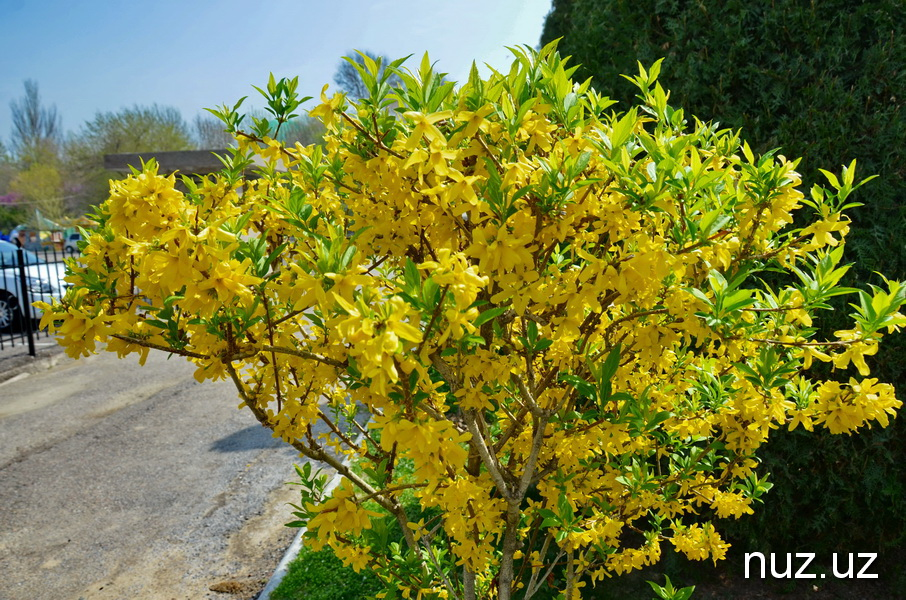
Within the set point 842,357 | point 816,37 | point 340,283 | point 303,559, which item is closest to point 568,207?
point 340,283

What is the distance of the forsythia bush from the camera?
4.49 feet

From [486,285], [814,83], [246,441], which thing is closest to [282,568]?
[246,441]

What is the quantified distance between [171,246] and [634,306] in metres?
1.30

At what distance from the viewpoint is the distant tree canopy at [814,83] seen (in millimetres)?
3096

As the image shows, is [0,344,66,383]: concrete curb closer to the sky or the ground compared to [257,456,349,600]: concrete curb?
closer to the sky

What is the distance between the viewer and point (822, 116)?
3156 mm

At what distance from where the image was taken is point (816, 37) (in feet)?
10.4

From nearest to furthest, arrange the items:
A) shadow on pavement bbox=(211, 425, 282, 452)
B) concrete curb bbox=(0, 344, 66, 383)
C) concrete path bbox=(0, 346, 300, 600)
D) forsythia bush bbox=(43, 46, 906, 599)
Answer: forsythia bush bbox=(43, 46, 906, 599), concrete path bbox=(0, 346, 300, 600), shadow on pavement bbox=(211, 425, 282, 452), concrete curb bbox=(0, 344, 66, 383)

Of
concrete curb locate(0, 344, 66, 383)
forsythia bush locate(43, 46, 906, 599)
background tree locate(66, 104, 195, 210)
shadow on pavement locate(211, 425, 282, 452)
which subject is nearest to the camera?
forsythia bush locate(43, 46, 906, 599)

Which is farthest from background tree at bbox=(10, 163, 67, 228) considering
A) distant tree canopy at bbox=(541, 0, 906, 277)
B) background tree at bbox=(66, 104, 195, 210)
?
distant tree canopy at bbox=(541, 0, 906, 277)

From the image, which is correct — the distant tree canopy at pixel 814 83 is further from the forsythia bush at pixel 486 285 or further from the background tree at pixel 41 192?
the background tree at pixel 41 192

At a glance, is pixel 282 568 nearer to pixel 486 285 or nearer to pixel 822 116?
pixel 486 285

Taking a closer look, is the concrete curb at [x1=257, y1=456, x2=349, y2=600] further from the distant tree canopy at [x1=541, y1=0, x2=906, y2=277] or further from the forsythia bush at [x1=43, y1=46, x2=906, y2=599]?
the distant tree canopy at [x1=541, y1=0, x2=906, y2=277]

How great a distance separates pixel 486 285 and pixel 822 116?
103 inches
